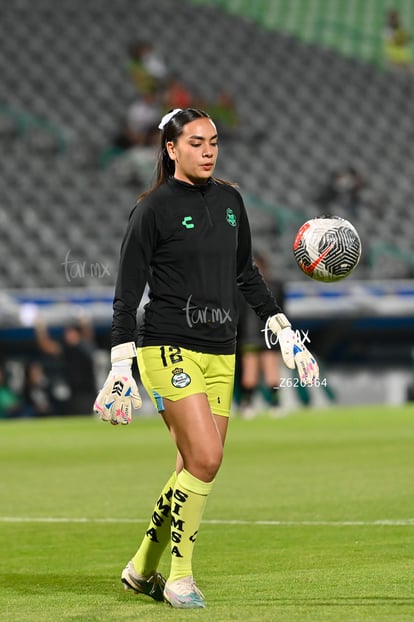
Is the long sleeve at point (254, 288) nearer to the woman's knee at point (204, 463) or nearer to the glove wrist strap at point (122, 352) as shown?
the glove wrist strap at point (122, 352)

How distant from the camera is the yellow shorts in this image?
5758 mm

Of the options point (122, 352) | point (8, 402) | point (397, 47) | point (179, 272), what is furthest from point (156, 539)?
point (397, 47)

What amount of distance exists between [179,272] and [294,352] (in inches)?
26.4

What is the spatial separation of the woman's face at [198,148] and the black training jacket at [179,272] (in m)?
0.11

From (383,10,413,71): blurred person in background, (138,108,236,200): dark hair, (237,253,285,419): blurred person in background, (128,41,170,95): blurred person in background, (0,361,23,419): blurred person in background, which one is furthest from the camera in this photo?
(383,10,413,71): blurred person in background

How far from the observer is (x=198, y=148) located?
590cm

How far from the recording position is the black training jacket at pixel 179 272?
5.82m

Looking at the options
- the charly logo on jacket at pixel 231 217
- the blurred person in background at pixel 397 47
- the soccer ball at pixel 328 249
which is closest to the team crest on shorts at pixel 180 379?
the charly logo on jacket at pixel 231 217

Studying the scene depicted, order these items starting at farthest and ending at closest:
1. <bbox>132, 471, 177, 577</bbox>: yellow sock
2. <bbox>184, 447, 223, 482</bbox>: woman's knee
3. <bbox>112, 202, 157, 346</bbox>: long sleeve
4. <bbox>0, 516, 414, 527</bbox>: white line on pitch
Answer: <bbox>0, 516, 414, 527</bbox>: white line on pitch, <bbox>132, 471, 177, 577</bbox>: yellow sock, <bbox>112, 202, 157, 346</bbox>: long sleeve, <bbox>184, 447, 223, 482</bbox>: woman's knee

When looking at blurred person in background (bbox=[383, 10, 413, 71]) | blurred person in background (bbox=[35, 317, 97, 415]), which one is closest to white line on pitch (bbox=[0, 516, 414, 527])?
blurred person in background (bbox=[35, 317, 97, 415])

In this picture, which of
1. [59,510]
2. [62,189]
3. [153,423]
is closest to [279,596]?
[59,510]

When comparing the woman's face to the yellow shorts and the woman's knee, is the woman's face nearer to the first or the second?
the yellow shorts

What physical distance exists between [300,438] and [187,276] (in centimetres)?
1094

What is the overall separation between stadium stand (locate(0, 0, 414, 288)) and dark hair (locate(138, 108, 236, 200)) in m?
17.8
